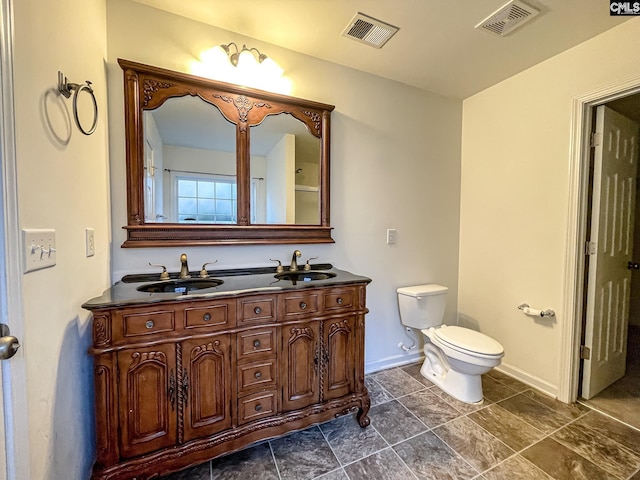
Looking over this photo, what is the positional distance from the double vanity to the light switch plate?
0.85 ft

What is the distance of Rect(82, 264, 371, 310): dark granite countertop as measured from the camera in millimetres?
1146

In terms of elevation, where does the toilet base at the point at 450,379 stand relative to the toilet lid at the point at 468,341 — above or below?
below

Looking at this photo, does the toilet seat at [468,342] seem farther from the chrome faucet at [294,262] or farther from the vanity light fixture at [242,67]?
the vanity light fixture at [242,67]

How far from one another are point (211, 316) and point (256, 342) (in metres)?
0.26

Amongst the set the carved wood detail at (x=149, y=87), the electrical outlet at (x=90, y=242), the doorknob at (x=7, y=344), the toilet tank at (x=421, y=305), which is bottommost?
the toilet tank at (x=421, y=305)

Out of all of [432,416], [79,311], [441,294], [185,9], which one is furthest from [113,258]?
[441,294]

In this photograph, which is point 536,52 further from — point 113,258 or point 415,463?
point 113,258

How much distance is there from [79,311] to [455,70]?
9.19 ft

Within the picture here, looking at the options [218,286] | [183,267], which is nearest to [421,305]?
[218,286]

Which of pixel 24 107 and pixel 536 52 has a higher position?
pixel 536 52

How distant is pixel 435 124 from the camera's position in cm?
246

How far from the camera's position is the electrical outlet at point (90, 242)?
1205mm

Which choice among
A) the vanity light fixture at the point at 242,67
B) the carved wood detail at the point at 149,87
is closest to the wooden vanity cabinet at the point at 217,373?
the carved wood detail at the point at 149,87

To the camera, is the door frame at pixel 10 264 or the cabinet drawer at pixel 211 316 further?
the cabinet drawer at pixel 211 316
